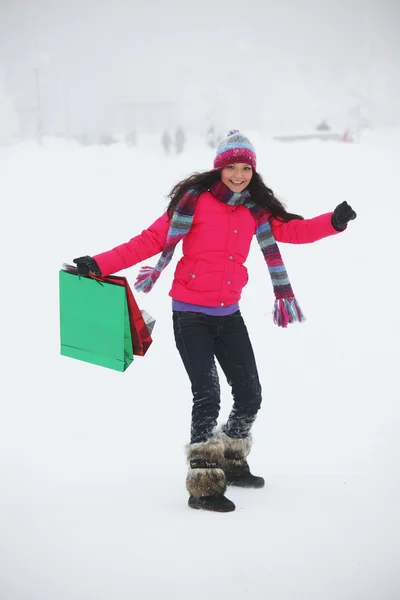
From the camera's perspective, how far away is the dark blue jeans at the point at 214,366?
215 centimetres

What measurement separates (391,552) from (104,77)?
5682 mm

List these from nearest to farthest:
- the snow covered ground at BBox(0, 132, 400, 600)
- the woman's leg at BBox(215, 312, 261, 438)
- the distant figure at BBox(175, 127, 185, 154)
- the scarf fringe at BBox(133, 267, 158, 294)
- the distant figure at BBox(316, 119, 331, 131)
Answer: the snow covered ground at BBox(0, 132, 400, 600) < the woman's leg at BBox(215, 312, 261, 438) < the scarf fringe at BBox(133, 267, 158, 294) < the distant figure at BBox(175, 127, 185, 154) < the distant figure at BBox(316, 119, 331, 131)

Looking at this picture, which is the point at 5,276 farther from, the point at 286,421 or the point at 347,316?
the point at 286,421

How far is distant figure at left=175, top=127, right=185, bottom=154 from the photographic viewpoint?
6484 mm

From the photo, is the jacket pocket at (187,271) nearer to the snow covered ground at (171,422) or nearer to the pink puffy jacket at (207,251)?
the pink puffy jacket at (207,251)

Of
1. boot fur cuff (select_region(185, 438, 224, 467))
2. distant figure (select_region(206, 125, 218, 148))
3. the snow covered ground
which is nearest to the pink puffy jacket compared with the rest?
boot fur cuff (select_region(185, 438, 224, 467))

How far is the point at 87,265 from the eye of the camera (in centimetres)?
215

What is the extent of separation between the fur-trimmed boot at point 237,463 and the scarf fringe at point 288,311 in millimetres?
486

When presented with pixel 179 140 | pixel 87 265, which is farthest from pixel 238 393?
pixel 179 140

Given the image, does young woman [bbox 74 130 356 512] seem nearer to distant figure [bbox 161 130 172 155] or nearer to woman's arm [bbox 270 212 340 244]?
woman's arm [bbox 270 212 340 244]

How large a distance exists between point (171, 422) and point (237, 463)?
782mm

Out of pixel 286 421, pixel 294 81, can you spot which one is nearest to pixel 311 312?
pixel 286 421

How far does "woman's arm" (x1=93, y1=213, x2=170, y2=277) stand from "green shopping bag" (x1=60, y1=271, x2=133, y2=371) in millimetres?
74

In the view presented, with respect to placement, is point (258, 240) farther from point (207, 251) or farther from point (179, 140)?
point (179, 140)
